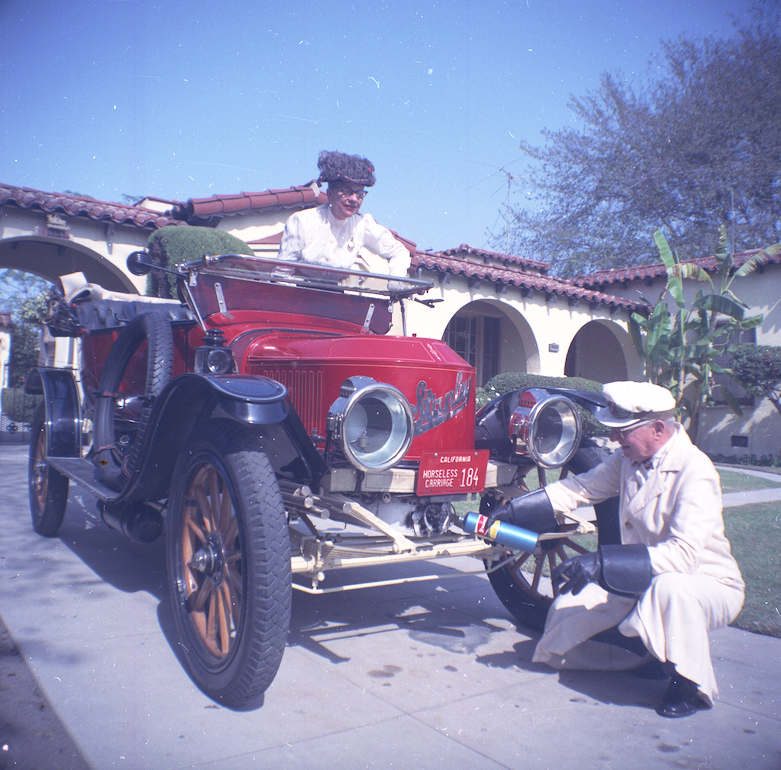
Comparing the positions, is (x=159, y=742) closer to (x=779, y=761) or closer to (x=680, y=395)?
(x=779, y=761)

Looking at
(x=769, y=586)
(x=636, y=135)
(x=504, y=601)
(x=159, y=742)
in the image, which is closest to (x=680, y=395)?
(x=769, y=586)

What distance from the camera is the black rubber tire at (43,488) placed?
4.89m

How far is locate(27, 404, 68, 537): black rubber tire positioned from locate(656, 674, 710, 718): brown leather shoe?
13.0 ft

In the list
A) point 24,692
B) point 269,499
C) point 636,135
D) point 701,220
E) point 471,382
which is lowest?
point 24,692

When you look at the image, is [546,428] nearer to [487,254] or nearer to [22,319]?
[487,254]

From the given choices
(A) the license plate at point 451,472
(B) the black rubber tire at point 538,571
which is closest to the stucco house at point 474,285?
(B) the black rubber tire at point 538,571

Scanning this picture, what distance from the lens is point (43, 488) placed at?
5.17 m

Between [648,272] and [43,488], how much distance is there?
43.1ft

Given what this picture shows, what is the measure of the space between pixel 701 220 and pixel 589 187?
382 cm

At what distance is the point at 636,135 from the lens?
72.8 ft

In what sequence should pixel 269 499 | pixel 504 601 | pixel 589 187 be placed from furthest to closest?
pixel 589 187
pixel 504 601
pixel 269 499

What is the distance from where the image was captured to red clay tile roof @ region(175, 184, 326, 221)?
10125 mm

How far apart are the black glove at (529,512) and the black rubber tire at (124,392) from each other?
1.79 metres

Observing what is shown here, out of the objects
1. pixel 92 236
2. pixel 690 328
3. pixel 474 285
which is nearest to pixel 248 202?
pixel 92 236
